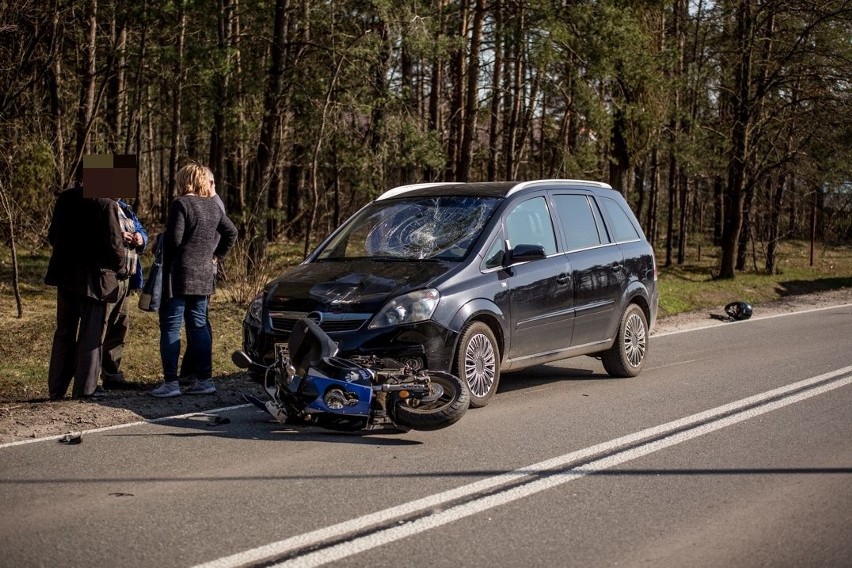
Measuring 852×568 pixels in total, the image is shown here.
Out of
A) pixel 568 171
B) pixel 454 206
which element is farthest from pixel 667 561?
pixel 568 171

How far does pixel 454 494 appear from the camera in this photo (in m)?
5.88

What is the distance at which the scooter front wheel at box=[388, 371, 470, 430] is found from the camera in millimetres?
7324

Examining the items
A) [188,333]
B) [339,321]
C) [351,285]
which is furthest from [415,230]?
[188,333]

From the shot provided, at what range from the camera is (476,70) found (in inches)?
965

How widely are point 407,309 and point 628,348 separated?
345 centimetres

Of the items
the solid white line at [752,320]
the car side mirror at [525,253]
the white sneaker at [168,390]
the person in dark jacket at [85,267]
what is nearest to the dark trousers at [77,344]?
the person in dark jacket at [85,267]

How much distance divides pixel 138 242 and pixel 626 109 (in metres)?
15.9

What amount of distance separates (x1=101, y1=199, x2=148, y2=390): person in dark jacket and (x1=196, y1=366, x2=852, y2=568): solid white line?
4391mm

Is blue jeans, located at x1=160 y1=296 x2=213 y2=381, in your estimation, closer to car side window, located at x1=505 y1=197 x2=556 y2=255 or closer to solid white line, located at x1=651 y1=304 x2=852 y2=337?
car side window, located at x1=505 y1=197 x2=556 y2=255

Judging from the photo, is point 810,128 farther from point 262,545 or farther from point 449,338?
point 262,545

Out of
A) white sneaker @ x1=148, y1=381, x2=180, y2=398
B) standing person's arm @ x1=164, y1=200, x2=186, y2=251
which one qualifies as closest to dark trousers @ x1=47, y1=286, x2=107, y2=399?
white sneaker @ x1=148, y1=381, x2=180, y2=398

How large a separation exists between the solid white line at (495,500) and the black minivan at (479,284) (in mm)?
1716

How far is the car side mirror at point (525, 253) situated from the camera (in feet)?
29.0

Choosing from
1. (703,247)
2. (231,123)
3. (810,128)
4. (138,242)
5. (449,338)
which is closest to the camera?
(449,338)
